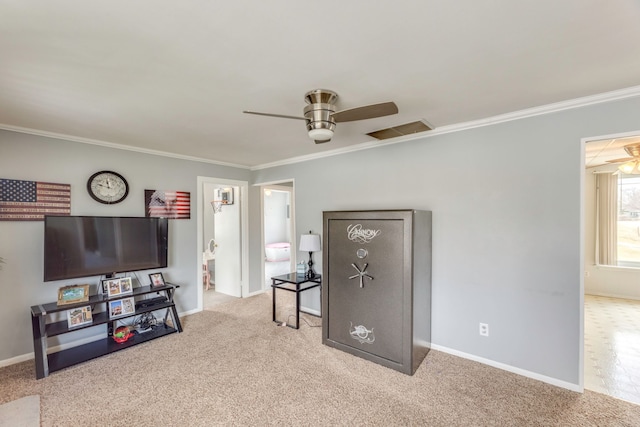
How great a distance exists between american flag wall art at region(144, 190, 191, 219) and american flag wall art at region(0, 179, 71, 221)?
0.84 metres

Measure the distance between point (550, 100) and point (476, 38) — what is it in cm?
134

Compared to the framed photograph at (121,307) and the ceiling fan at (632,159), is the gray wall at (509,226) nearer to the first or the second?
the ceiling fan at (632,159)

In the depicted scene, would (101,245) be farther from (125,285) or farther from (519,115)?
(519,115)

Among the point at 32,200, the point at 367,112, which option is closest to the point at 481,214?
the point at 367,112

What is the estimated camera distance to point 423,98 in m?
2.29

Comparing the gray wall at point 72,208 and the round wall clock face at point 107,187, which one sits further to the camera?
the round wall clock face at point 107,187

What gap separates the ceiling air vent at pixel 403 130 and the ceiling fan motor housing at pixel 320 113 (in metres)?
0.99

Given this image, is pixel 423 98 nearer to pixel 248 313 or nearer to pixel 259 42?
pixel 259 42

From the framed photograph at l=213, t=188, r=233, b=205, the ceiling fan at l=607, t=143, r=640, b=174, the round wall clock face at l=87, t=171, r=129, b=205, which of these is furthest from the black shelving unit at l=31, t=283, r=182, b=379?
the ceiling fan at l=607, t=143, r=640, b=174

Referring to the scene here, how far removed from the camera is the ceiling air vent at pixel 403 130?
9.30ft

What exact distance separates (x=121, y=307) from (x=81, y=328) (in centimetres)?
40

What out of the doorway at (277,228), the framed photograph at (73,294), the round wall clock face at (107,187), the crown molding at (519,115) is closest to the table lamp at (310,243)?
the crown molding at (519,115)

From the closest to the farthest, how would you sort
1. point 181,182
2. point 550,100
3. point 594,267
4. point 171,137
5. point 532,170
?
point 550,100, point 532,170, point 171,137, point 181,182, point 594,267

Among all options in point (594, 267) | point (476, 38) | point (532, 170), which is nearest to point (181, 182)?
point (476, 38)
